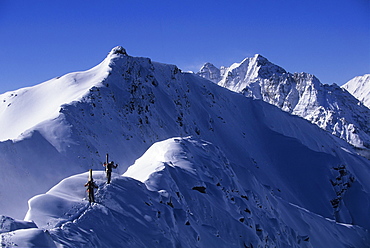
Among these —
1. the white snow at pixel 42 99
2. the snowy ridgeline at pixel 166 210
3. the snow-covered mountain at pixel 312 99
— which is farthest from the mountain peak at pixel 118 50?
the snow-covered mountain at pixel 312 99

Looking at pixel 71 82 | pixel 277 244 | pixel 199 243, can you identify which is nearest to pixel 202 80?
pixel 71 82

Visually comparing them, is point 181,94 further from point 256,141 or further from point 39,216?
Result: point 39,216

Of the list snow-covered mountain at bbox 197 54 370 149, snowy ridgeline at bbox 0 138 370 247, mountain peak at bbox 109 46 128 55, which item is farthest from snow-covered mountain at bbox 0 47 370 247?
snow-covered mountain at bbox 197 54 370 149

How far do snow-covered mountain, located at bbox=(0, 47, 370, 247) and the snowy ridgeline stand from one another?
0.20 feet

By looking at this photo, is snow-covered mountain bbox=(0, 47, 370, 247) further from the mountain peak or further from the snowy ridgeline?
the mountain peak

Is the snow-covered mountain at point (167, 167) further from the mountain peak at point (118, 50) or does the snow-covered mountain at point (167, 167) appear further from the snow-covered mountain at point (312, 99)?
the snow-covered mountain at point (312, 99)

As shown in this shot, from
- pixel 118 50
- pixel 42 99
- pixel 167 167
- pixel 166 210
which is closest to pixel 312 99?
pixel 118 50

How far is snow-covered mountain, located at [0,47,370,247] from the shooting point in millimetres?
15938

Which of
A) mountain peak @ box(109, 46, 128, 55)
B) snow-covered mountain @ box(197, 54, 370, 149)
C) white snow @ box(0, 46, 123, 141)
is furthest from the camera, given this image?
snow-covered mountain @ box(197, 54, 370, 149)

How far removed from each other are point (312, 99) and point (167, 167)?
15587 centimetres

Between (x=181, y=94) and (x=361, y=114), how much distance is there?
125870 mm

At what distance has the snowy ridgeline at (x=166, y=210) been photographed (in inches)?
546


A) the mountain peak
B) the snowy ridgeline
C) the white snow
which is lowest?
the snowy ridgeline

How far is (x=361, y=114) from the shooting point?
164125mm
